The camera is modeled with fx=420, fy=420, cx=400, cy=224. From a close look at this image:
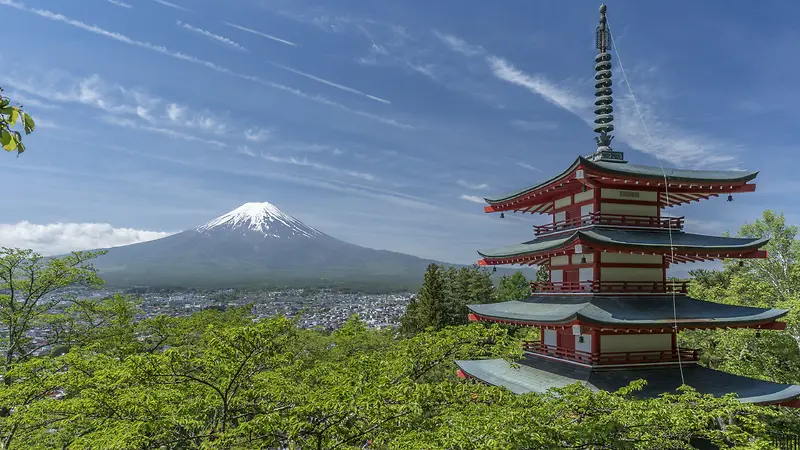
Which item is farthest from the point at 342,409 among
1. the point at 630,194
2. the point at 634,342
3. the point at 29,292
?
the point at 29,292

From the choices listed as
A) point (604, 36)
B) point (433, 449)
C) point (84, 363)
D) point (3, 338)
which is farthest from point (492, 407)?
point (3, 338)

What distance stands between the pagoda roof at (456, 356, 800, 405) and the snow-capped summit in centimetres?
11555

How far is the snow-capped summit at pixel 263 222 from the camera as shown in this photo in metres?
125

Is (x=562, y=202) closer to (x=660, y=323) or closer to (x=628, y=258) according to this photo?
(x=628, y=258)

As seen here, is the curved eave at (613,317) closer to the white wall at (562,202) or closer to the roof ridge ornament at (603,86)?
the white wall at (562,202)

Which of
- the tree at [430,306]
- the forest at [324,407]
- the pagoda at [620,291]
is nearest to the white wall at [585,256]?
the pagoda at [620,291]

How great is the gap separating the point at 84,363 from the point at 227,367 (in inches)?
144

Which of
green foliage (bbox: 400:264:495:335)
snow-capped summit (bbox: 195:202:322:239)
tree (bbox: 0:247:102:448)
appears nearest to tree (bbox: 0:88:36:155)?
tree (bbox: 0:247:102:448)

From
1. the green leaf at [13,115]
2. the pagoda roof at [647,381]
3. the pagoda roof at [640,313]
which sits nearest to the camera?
the green leaf at [13,115]

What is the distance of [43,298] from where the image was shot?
57.4 ft

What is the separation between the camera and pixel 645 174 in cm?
1196

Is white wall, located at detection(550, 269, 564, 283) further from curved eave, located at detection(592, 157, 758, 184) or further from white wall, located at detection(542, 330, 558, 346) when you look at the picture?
curved eave, located at detection(592, 157, 758, 184)

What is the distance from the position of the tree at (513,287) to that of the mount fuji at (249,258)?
6567 centimetres

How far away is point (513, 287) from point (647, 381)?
35.5 meters
